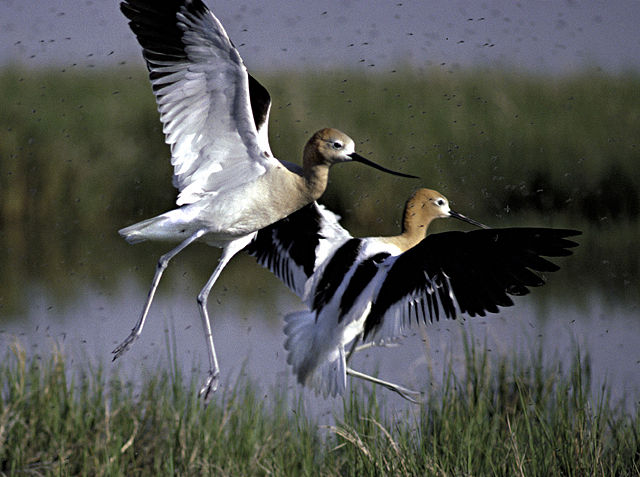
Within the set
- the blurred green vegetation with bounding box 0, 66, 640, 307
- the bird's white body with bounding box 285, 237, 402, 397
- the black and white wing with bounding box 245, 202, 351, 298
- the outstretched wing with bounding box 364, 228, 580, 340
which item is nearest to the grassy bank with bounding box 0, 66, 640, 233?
the blurred green vegetation with bounding box 0, 66, 640, 307

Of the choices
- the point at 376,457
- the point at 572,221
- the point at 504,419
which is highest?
the point at 376,457

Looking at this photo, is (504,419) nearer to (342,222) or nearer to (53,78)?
(342,222)

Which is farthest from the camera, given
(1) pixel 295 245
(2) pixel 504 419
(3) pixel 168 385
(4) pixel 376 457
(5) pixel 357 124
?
(5) pixel 357 124

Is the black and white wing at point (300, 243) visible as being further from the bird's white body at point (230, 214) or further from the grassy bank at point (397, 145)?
the grassy bank at point (397, 145)

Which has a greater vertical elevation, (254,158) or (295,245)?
(254,158)

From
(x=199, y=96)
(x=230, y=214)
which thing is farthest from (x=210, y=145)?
(x=230, y=214)

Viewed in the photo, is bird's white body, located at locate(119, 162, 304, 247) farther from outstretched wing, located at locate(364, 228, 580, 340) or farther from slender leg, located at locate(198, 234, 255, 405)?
outstretched wing, located at locate(364, 228, 580, 340)

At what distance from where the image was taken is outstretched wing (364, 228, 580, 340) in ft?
12.1

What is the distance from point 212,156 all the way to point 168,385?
1.05 metres

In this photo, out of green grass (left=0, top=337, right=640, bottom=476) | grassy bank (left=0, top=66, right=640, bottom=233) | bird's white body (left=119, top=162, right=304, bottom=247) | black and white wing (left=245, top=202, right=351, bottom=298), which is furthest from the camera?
grassy bank (left=0, top=66, right=640, bottom=233)

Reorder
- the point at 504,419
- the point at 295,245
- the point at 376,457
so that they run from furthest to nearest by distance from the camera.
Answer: the point at 295,245 < the point at 504,419 < the point at 376,457

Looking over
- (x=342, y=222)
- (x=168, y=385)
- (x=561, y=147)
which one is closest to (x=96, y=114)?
(x=342, y=222)

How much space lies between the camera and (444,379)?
167 inches

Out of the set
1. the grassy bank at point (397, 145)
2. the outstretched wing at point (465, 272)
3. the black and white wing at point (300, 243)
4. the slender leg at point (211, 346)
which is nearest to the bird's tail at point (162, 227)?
the slender leg at point (211, 346)
